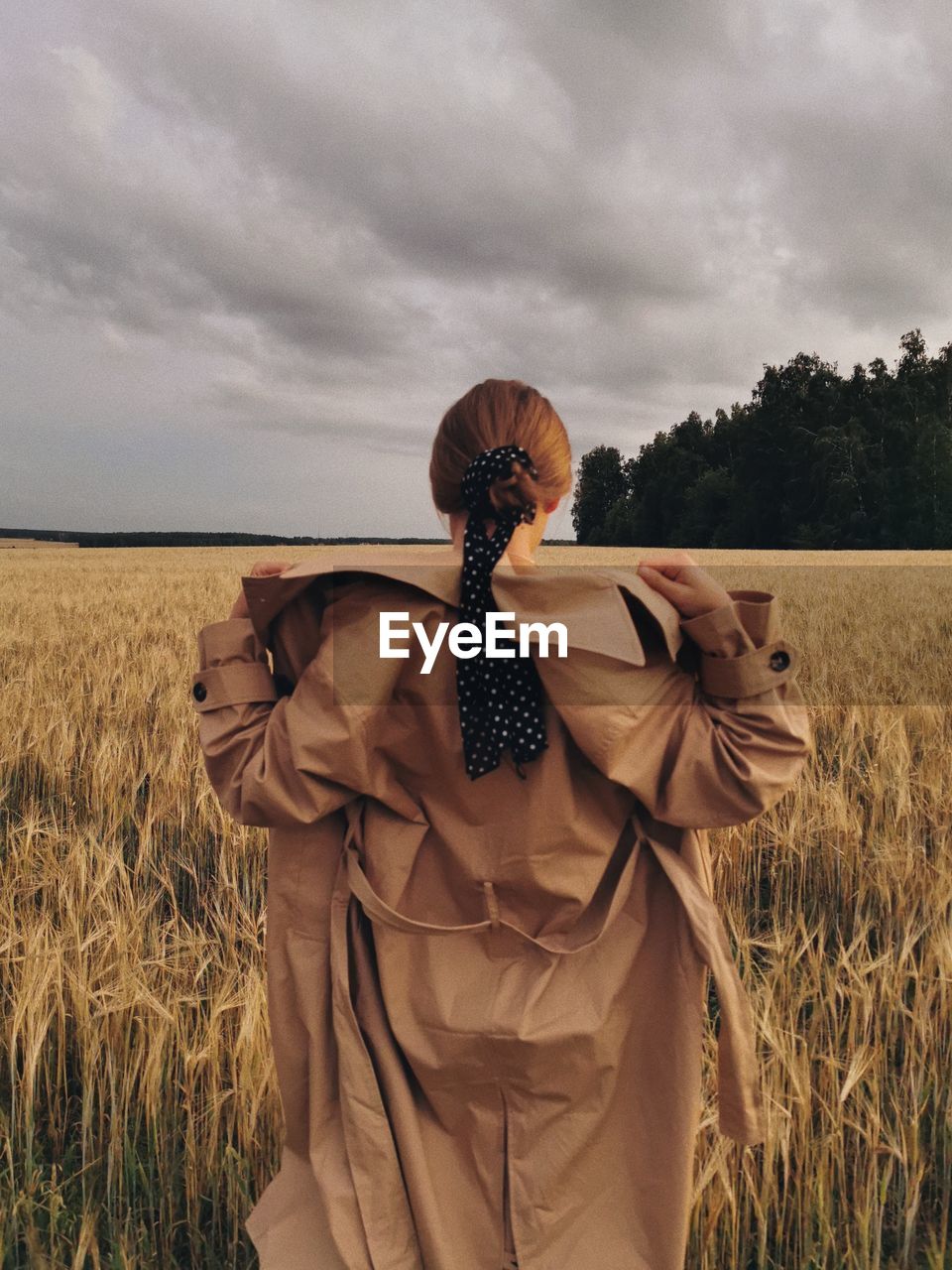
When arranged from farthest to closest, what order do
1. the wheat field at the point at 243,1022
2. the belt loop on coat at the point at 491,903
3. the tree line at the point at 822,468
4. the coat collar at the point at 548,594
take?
1. the tree line at the point at 822,468
2. the wheat field at the point at 243,1022
3. the belt loop on coat at the point at 491,903
4. the coat collar at the point at 548,594

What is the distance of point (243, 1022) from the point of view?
5.21ft

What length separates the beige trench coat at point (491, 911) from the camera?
3.45 feet

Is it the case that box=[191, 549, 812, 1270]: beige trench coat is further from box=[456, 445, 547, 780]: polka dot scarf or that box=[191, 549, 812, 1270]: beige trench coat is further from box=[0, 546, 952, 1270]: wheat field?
box=[0, 546, 952, 1270]: wheat field

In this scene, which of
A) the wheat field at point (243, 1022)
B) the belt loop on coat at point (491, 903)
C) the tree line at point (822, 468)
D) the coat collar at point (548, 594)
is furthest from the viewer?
the tree line at point (822, 468)

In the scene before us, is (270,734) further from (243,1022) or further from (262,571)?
(243,1022)

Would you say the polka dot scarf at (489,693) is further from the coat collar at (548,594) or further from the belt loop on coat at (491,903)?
the belt loop on coat at (491,903)

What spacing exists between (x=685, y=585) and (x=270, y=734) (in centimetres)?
62

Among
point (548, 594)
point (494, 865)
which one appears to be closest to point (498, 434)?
point (548, 594)

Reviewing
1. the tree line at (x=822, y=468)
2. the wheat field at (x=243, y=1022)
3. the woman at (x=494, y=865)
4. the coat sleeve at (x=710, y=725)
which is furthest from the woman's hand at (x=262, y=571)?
the tree line at (x=822, y=468)

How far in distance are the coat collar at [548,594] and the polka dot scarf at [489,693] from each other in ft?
0.08

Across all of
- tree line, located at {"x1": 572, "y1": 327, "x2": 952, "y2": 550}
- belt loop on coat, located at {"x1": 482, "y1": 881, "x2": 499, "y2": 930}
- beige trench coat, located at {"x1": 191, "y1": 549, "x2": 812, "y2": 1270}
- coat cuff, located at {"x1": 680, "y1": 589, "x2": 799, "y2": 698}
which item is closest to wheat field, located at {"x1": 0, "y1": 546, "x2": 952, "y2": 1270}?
beige trench coat, located at {"x1": 191, "y1": 549, "x2": 812, "y2": 1270}

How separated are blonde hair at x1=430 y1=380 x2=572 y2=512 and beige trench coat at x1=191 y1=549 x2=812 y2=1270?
17 cm

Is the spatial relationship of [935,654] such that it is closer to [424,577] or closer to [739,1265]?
[739,1265]

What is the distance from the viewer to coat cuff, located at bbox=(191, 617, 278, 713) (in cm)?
115
